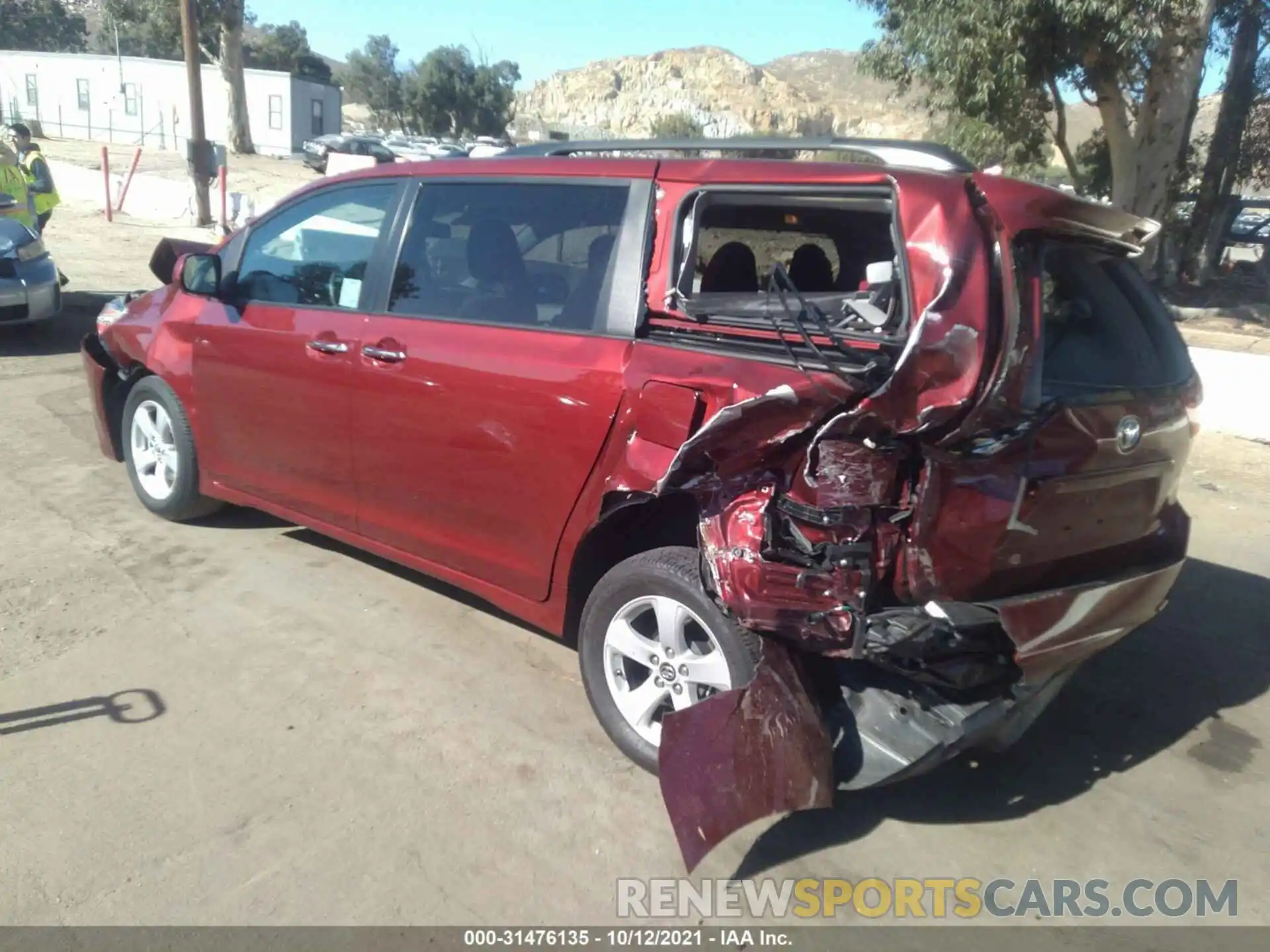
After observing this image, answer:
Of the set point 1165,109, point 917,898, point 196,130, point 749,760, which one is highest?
point 1165,109

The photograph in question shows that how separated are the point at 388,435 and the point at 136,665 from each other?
1295 mm

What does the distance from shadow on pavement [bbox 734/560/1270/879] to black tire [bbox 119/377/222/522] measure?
3456 millimetres

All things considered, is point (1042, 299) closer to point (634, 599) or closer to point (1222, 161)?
point (634, 599)

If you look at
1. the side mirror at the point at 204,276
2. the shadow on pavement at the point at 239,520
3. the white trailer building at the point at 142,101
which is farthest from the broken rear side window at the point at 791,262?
the white trailer building at the point at 142,101

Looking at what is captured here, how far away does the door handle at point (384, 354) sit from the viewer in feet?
13.2

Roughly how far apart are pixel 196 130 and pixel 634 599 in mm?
20581

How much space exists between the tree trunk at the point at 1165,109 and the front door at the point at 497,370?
11.7 meters

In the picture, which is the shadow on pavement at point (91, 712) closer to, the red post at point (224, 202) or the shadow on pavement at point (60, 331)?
the shadow on pavement at point (60, 331)

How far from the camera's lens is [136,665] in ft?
13.1

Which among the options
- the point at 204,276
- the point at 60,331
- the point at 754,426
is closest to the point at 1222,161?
the point at 60,331

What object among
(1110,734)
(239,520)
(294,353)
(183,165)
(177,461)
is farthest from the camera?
(183,165)

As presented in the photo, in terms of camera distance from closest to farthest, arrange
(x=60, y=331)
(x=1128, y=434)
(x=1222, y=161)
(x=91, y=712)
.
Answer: (x=1128, y=434) → (x=91, y=712) → (x=60, y=331) → (x=1222, y=161)

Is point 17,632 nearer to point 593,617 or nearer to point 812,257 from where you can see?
point 593,617

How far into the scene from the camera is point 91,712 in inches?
145
